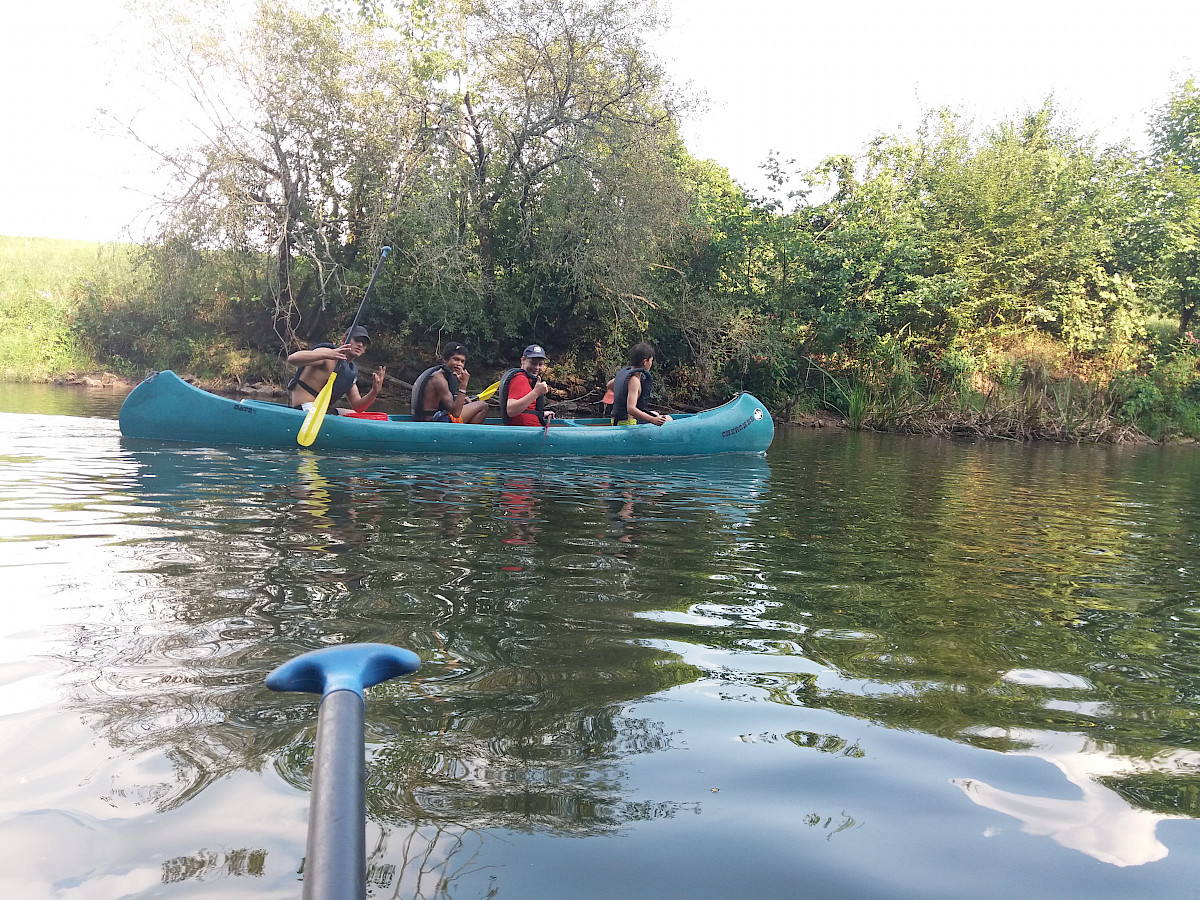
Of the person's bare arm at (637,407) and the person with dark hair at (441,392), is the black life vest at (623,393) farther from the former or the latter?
the person with dark hair at (441,392)

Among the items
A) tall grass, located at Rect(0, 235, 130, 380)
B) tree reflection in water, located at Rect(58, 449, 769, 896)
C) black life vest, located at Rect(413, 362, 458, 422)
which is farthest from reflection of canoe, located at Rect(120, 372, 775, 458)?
tall grass, located at Rect(0, 235, 130, 380)

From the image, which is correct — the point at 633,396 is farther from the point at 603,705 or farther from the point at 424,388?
the point at 603,705

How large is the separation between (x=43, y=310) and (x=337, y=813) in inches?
966

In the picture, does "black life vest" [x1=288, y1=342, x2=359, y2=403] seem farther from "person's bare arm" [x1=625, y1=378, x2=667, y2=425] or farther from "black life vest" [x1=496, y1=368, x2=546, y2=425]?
"person's bare arm" [x1=625, y1=378, x2=667, y2=425]

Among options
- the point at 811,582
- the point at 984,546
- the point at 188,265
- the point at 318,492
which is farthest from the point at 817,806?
the point at 188,265

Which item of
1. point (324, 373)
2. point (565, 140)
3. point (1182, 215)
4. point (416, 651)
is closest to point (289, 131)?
point (565, 140)

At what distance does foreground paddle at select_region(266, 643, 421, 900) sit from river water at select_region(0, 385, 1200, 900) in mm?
396

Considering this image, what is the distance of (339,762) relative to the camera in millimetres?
1159

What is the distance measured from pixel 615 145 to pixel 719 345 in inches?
178

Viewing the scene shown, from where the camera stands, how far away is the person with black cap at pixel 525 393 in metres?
9.12

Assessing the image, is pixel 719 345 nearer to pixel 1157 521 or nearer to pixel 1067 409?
pixel 1067 409

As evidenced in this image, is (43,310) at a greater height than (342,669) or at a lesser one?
greater

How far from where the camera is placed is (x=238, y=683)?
8.02 feet

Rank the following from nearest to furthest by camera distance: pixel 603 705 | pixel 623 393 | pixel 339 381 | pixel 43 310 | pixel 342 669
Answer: pixel 342 669 < pixel 603 705 < pixel 339 381 < pixel 623 393 < pixel 43 310
